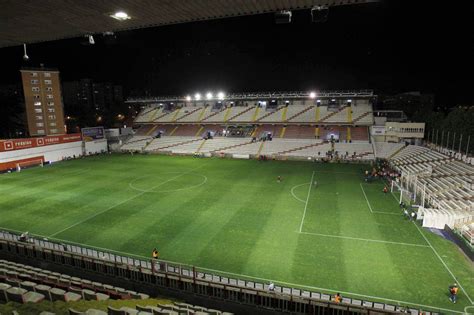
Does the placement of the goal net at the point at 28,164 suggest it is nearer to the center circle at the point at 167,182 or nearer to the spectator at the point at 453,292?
the center circle at the point at 167,182

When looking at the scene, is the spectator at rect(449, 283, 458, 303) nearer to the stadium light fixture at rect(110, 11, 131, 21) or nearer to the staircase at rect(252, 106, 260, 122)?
the stadium light fixture at rect(110, 11, 131, 21)

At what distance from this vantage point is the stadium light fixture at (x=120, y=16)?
7414mm

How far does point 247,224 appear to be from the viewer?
61.8 feet

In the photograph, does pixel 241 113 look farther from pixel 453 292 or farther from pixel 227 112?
pixel 453 292

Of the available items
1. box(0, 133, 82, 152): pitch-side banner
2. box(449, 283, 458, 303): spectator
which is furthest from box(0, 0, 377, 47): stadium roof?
box(0, 133, 82, 152): pitch-side banner

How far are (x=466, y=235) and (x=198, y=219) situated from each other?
16067mm

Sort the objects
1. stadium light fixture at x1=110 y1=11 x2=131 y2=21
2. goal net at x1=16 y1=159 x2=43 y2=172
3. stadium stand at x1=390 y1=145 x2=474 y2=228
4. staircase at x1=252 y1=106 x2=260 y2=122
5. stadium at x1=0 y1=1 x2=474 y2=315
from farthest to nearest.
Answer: staircase at x1=252 y1=106 x2=260 y2=122 → goal net at x1=16 y1=159 x2=43 y2=172 → stadium stand at x1=390 y1=145 x2=474 y2=228 → stadium at x1=0 y1=1 x2=474 y2=315 → stadium light fixture at x1=110 y1=11 x2=131 y2=21

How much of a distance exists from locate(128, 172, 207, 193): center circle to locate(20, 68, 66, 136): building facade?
Result: 44.3m

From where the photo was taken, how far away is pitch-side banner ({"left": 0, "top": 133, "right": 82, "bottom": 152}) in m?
36.4

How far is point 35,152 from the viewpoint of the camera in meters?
40.0

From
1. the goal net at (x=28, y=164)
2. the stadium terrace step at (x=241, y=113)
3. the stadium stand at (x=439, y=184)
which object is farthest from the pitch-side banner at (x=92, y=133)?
the stadium stand at (x=439, y=184)

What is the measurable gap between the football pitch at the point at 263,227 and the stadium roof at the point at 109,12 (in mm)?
10998

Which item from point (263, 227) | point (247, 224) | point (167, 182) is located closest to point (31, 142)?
point (167, 182)

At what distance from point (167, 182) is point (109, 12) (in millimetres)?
23473
